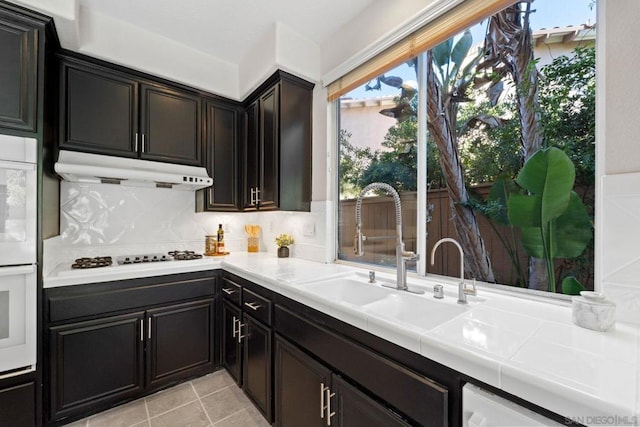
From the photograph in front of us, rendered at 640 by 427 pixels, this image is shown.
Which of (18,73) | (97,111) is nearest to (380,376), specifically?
(18,73)

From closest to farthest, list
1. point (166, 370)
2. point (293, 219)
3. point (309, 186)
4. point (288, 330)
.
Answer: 1. point (288, 330)
2. point (166, 370)
3. point (309, 186)
4. point (293, 219)

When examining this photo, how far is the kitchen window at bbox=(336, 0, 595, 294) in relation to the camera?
1151 mm

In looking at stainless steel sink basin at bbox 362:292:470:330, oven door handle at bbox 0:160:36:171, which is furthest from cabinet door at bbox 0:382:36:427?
stainless steel sink basin at bbox 362:292:470:330

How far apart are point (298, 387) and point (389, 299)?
641mm

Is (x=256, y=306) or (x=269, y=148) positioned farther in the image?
(x=269, y=148)

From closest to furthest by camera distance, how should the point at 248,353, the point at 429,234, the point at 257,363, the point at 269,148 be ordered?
the point at 429,234 → the point at 257,363 → the point at 248,353 → the point at 269,148

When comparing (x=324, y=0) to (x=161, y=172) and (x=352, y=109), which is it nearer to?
(x=352, y=109)

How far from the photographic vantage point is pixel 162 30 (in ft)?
7.07

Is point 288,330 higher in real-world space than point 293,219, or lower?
lower

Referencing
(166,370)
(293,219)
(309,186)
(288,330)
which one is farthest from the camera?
(293,219)

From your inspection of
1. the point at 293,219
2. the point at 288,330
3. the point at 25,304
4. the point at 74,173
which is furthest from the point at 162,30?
the point at 288,330

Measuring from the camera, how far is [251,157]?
254cm

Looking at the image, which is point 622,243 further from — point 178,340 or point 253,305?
point 178,340

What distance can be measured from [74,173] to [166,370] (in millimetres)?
1493
